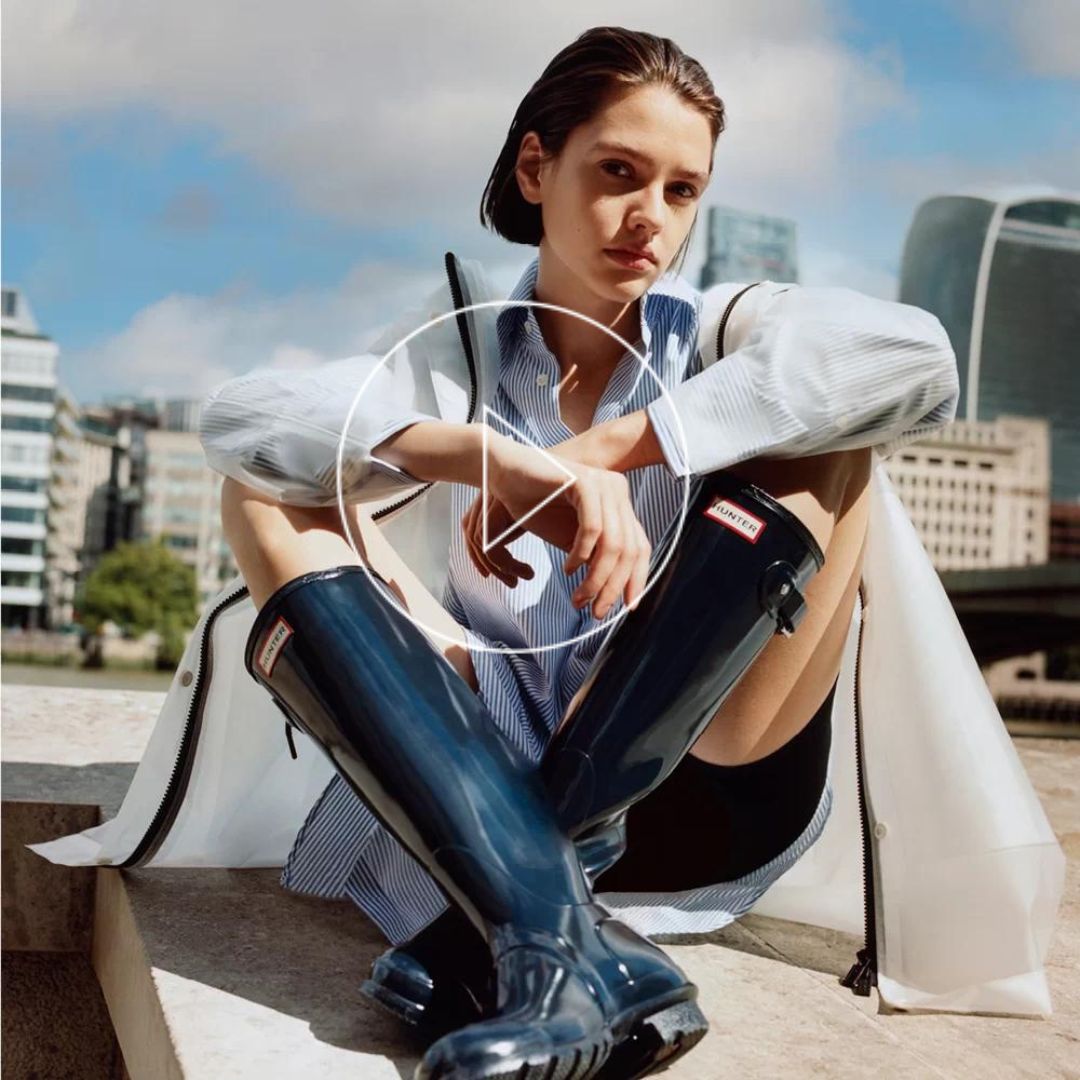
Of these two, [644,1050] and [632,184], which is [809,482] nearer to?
[632,184]

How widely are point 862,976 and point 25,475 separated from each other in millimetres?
85084

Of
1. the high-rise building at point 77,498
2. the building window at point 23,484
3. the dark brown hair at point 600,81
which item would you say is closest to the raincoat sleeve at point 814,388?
the dark brown hair at point 600,81

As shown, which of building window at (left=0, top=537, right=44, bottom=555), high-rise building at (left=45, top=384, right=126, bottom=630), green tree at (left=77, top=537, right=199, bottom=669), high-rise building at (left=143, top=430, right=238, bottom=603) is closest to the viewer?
green tree at (left=77, top=537, right=199, bottom=669)

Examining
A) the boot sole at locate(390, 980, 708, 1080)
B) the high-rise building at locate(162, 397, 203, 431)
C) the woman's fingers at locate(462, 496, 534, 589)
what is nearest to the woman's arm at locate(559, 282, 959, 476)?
the woman's fingers at locate(462, 496, 534, 589)

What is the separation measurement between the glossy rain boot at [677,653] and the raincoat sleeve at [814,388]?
5 centimetres

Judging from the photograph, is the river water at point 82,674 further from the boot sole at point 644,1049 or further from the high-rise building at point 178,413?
the boot sole at point 644,1049

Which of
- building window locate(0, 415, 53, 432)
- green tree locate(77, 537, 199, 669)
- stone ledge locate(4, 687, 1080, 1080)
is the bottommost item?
green tree locate(77, 537, 199, 669)

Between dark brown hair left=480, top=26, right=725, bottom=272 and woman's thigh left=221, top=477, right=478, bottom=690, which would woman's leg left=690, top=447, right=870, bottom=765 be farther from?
dark brown hair left=480, top=26, right=725, bottom=272

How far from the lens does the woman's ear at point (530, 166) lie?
181 cm

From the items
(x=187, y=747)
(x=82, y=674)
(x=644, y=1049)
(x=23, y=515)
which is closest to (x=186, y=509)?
(x=23, y=515)

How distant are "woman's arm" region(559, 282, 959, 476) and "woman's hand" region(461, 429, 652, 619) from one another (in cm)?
6

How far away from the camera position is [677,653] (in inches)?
56.1

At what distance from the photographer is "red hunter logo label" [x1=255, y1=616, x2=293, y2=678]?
144cm

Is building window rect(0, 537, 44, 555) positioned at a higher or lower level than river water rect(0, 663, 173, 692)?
higher
